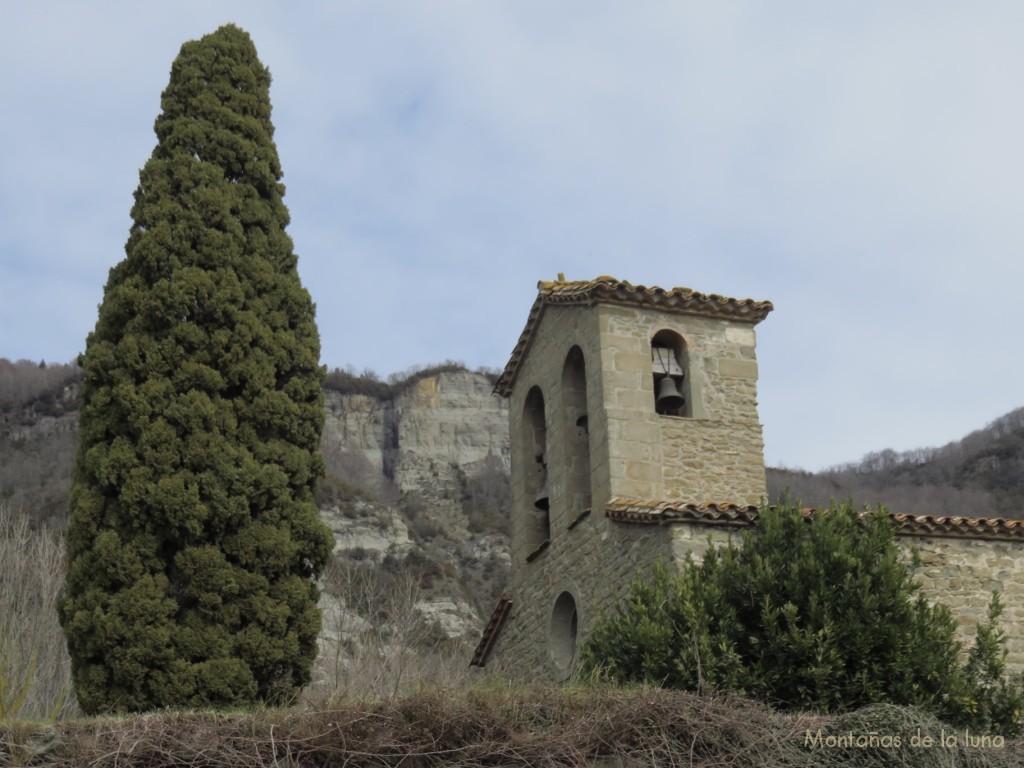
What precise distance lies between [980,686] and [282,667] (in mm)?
6665

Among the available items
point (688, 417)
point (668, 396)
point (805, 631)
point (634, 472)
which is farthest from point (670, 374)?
point (805, 631)

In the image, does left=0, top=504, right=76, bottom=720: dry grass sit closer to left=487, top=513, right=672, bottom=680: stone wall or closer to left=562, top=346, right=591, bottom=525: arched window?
left=487, top=513, right=672, bottom=680: stone wall

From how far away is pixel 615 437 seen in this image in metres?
15.1

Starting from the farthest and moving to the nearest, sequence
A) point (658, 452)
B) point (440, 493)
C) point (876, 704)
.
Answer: point (440, 493), point (658, 452), point (876, 704)

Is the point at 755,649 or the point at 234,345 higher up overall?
the point at 234,345

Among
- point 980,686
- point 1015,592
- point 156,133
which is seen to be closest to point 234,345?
point 156,133

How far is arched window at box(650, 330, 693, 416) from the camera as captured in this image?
52.0 feet

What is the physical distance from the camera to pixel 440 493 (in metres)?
72.7

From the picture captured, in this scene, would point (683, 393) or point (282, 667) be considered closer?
point (282, 667)

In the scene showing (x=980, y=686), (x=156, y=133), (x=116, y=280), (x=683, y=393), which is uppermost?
(x=156, y=133)

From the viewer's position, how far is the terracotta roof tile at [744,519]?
43.9 feet

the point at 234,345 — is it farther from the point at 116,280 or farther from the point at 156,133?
the point at 156,133

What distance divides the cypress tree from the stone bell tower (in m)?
3.74

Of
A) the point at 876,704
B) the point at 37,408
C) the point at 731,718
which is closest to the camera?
the point at 731,718
